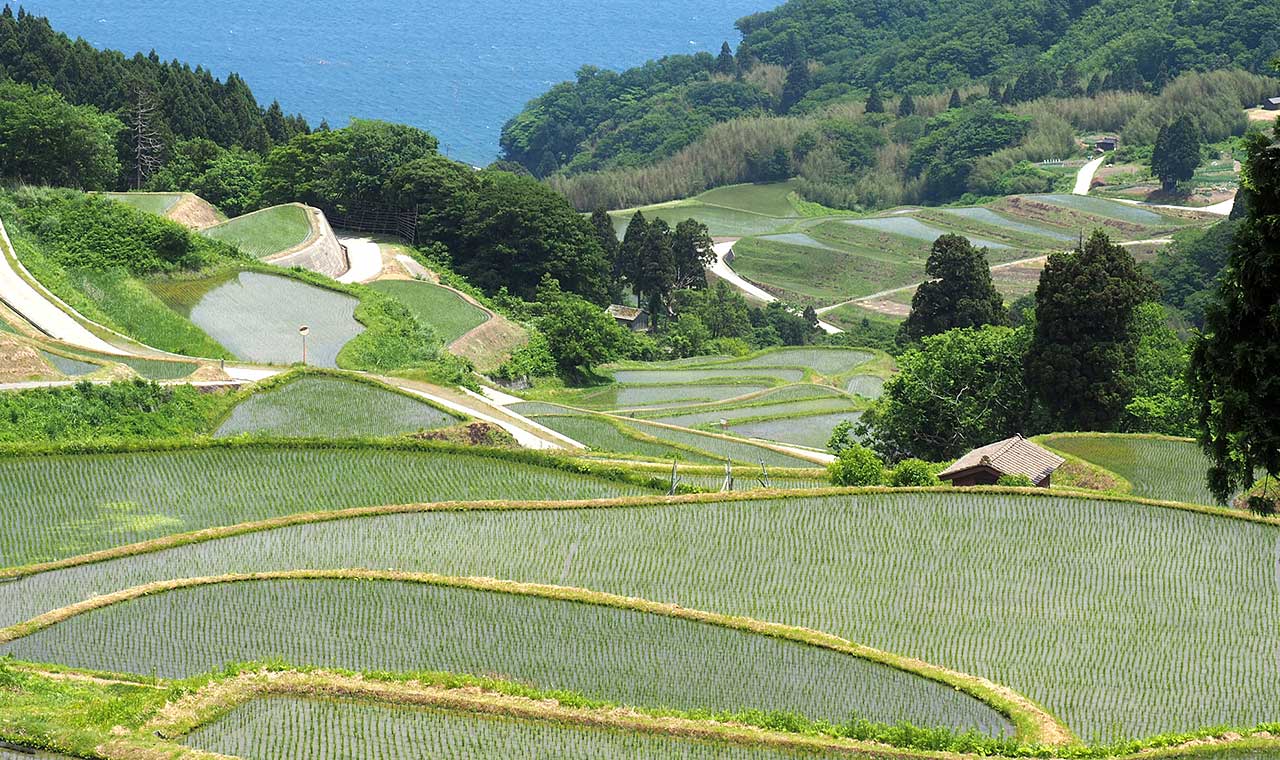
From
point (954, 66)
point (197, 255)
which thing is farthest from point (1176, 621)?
point (954, 66)

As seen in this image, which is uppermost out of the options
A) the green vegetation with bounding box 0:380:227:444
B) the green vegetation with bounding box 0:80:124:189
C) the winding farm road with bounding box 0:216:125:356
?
the green vegetation with bounding box 0:80:124:189

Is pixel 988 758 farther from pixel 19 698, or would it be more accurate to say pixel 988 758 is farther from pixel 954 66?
pixel 954 66

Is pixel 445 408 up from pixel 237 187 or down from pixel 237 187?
down

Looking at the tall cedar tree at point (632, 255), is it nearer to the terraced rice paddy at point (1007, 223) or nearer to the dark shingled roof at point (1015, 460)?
the terraced rice paddy at point (1007, 223)

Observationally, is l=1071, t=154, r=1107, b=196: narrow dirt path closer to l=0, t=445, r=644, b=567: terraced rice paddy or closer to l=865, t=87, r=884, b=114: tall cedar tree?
l=865, t=87, r=884, b=114: tall cedar tree

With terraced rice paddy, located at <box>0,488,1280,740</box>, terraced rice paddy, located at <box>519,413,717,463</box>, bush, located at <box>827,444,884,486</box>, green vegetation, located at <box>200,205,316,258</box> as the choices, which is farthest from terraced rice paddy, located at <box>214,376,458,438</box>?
green vegetation, located at <box>200,205,316,258</box>

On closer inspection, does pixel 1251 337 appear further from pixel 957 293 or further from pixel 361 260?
pixel 361 260

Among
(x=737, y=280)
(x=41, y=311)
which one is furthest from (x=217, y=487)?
(x=737, y=280)

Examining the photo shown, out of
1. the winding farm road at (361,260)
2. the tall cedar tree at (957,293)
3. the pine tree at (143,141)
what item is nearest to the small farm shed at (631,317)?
the winding farm road at (361,260)
